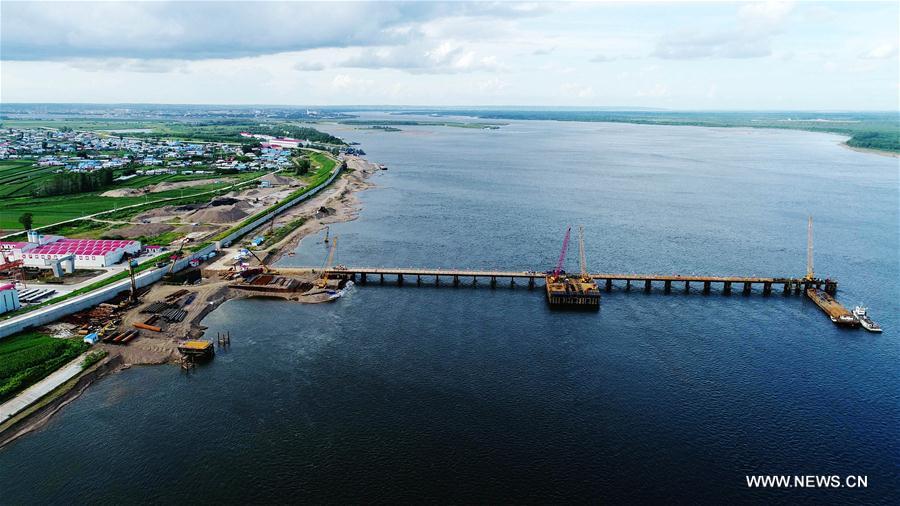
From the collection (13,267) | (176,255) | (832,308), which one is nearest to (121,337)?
(176,255)

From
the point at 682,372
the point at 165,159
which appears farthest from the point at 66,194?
the point at 682,372

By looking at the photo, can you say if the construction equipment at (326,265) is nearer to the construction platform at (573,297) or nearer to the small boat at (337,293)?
the small boat at (337,293)

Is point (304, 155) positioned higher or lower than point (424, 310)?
higher

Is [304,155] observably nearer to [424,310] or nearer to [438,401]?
[424,310]

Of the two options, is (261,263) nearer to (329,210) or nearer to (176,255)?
(176,255)

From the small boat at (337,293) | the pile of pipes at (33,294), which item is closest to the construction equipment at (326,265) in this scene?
the small boat at (337,293)

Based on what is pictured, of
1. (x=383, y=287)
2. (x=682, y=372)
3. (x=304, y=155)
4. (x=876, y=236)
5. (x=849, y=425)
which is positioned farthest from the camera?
(x=304, y=155)

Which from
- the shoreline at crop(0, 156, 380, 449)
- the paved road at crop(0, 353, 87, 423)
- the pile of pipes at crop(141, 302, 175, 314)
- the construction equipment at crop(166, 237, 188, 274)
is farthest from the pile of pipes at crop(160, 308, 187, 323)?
the construction equipment at crop(166, 237, 188, 274)
